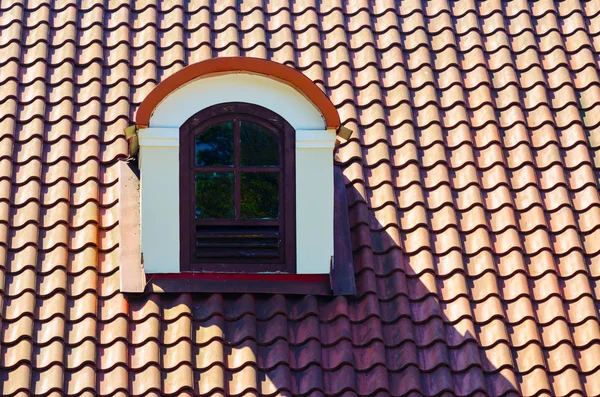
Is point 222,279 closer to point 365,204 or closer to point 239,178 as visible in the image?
point 239,178

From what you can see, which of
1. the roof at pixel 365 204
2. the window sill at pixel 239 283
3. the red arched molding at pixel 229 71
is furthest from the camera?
the red arched molding at pixel 229 71

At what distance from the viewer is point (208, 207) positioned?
942 cm

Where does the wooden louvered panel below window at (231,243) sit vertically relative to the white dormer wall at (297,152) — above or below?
below

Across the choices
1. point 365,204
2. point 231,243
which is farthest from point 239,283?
point 365,204

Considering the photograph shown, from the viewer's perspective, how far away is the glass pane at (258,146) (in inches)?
372

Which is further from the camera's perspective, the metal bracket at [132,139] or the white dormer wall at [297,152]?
the metal bracket at [132,139]

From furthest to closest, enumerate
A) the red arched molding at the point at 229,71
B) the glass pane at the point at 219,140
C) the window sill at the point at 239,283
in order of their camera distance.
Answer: the glass pane at the point at 219,140 < the red arched molding at the point at 229,71 < the window sill at the point at 239,283

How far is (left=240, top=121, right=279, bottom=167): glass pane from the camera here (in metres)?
9.45

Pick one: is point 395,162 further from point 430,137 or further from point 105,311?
point 105,311

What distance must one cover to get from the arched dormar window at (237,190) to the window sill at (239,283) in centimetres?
5

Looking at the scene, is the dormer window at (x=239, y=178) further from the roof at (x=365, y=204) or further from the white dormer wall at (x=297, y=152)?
the roof at (x=365, y=204)

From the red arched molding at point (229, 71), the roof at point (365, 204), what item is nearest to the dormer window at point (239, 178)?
the red arched molding at point (229, 71)

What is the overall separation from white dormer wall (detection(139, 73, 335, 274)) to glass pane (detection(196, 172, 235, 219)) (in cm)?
14

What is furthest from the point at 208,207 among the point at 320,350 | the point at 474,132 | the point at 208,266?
the point at 474,132
